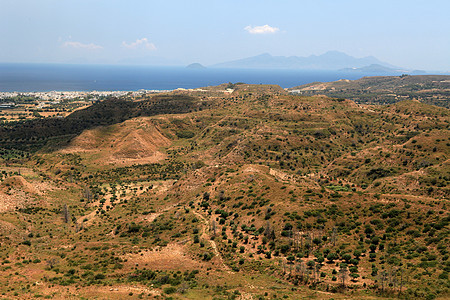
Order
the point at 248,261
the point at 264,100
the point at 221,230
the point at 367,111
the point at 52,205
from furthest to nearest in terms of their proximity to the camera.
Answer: the point at 264,100 < the point at 367,111 < the point at 52,205 < the point at 221,230 < the point at 248,261

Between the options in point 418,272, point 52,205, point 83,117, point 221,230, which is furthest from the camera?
point 83,117

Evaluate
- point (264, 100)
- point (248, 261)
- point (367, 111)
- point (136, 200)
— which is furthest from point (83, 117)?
point (248, 261)

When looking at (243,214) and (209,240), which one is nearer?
(209,240)

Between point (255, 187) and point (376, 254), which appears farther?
point (255, 187)

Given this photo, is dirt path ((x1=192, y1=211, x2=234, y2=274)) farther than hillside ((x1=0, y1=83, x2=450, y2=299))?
Yes

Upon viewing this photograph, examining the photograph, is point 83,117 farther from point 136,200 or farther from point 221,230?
point 221,230

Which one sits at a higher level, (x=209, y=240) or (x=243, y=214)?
(x=243, y=214)

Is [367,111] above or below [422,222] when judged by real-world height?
above

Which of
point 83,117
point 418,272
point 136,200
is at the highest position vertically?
point 83,117
